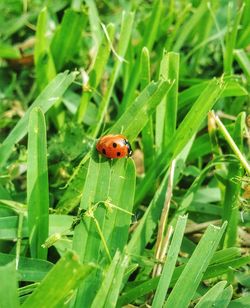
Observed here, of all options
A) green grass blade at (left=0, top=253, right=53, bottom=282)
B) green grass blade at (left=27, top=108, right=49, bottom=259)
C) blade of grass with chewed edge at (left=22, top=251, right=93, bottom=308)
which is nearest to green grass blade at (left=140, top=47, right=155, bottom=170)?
green grass blade at (left=27, top=108, right=49, bottom=259)

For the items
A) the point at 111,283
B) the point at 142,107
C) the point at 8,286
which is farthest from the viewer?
the point at 142,107

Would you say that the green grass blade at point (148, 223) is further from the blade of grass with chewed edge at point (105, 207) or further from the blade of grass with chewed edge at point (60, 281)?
the blade of grass with chewed edge at point (60, 281)

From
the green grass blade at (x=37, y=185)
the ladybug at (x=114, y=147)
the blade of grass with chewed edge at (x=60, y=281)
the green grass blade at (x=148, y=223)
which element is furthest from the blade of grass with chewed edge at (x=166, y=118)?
the blade of grass with chewed edge at (x=60, y=281)

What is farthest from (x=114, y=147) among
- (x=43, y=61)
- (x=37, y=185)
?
(x=43, y=61)

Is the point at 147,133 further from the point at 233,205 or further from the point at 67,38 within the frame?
the point at 67,38

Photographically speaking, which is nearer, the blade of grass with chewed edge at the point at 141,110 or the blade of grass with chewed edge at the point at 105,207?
the blade of grass with chewed edge at the point at 105,207

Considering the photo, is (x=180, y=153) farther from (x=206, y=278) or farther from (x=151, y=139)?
(x=206, y=278)
